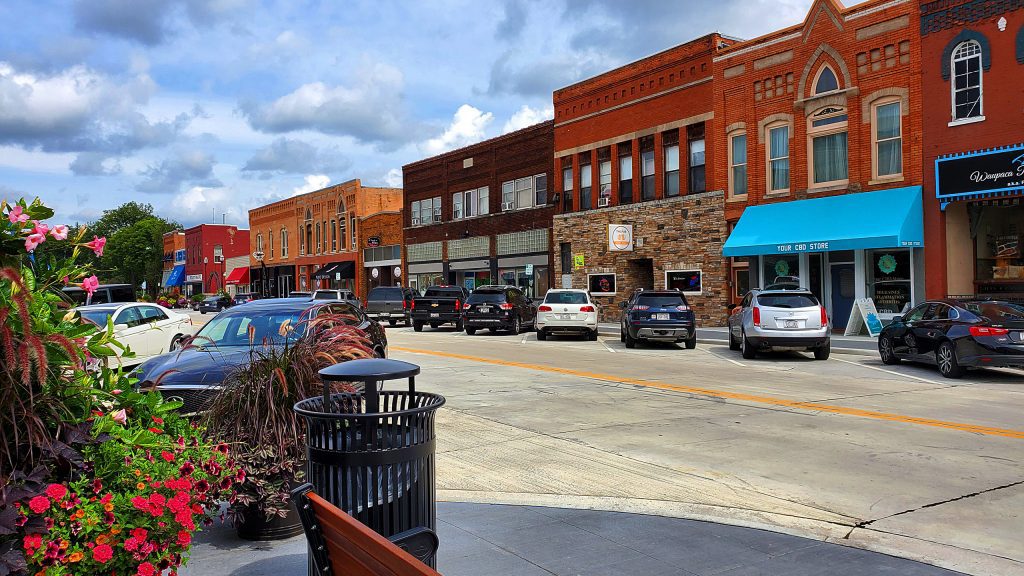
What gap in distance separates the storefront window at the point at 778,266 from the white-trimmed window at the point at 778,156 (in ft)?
7.77

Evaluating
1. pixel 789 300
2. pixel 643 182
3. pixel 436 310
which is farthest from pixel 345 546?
pixel 643 182

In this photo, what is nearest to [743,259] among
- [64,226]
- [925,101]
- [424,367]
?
[925,101]

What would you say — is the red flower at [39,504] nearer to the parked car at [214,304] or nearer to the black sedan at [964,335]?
the black sedan at [964,335]

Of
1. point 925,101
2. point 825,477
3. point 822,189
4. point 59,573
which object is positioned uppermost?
point 925,101

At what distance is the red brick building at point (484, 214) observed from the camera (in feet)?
132

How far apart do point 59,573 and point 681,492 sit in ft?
15.8

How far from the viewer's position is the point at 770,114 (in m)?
28.4

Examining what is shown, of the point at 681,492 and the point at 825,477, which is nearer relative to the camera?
the point at 681,492

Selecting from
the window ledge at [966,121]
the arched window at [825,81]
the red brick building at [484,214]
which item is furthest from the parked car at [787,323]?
the red brick building at [484,214]

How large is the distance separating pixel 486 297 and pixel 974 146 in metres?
16.5

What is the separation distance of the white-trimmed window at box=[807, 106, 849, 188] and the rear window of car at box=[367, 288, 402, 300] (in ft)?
63.3

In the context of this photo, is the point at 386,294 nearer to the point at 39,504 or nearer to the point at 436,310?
the point at 436,310

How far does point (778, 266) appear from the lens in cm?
2775

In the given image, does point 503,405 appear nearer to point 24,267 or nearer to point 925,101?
point 24,267
